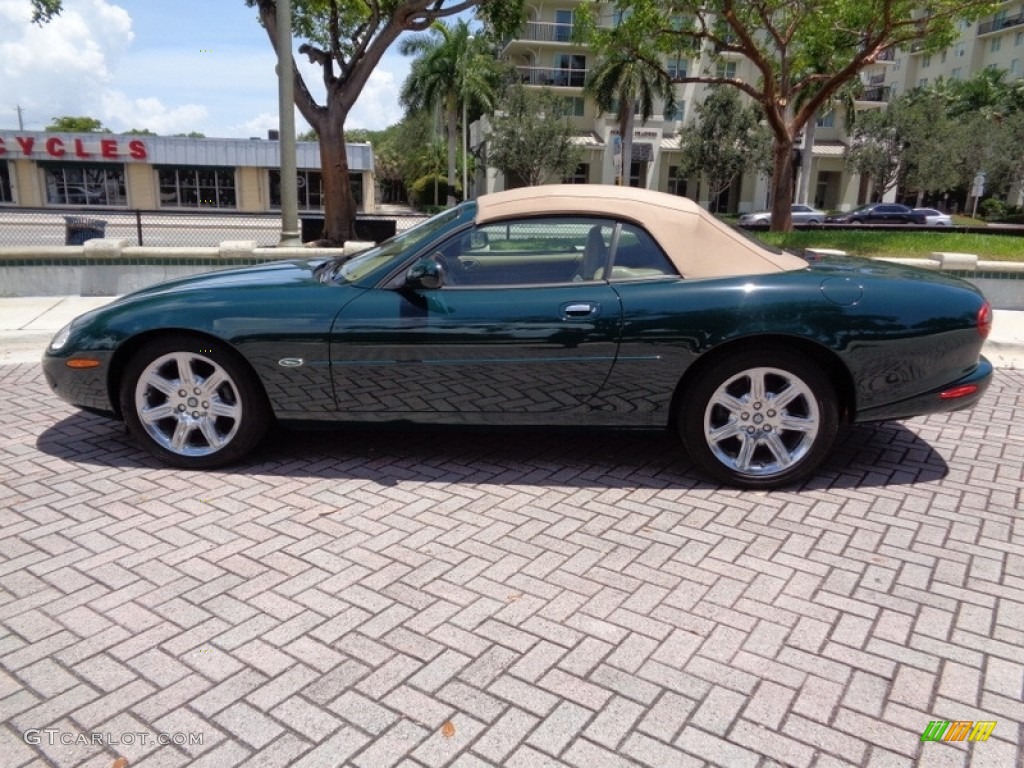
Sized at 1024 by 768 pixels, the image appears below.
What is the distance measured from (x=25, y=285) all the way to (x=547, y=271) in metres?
7.77

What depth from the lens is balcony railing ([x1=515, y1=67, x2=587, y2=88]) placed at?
50.6 metres

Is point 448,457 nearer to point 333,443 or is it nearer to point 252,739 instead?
point 333,443

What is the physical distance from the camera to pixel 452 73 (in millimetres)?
45844

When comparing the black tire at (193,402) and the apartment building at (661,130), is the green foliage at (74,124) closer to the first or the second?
the apartment building at (661,130)

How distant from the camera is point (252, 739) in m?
2.36

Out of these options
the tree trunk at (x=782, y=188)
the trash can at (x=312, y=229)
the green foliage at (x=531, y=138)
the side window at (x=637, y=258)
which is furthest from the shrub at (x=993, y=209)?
the side window at (x=637, y=258)

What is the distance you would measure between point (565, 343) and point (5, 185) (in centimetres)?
4799

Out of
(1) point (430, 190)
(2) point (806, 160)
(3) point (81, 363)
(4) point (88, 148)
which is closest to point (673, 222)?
(3) point (81, 363)

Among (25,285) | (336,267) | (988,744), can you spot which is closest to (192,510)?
(336,267)

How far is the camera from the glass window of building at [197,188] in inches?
1714

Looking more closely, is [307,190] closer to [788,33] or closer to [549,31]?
[549,31]

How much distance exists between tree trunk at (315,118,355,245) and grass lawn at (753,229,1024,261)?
25.7 ft

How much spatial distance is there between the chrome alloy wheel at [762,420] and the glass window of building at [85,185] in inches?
1789

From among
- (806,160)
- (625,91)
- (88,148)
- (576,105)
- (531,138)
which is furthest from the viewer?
(576,105)
